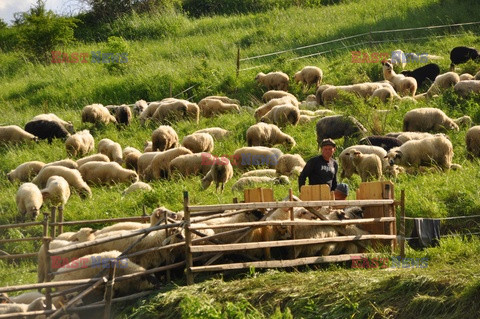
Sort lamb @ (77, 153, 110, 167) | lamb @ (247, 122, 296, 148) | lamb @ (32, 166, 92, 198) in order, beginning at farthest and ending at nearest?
lamb @ (247, 122, 296, 148)
lamb @ (77, 153, 110, 167)
lamb @ (32, 166, 92, 198)

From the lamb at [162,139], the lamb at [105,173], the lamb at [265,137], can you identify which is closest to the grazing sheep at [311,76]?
the lamb at [265,137]

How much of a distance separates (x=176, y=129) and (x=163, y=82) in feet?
22.4

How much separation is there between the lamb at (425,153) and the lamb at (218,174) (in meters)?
3.37

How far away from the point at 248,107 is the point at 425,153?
10047mm

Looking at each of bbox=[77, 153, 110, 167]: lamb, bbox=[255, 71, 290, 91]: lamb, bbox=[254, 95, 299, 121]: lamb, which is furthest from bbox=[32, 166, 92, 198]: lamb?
bbox=[255, 71, 290, 91]: lamb

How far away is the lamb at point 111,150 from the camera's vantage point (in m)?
23.5

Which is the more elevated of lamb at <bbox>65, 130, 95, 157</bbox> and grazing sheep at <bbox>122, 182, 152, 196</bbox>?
lamb at <bbox>65, 130, 95, 157</bbox>

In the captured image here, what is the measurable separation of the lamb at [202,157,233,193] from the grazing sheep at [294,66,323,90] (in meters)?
11.1

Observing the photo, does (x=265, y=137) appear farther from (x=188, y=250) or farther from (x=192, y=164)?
(x=188, y=250)

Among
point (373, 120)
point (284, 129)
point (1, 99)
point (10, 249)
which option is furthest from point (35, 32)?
point (10, 249)

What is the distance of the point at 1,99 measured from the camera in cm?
3397

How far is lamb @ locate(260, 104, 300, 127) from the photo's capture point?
77.9 feet

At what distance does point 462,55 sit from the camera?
1174 inches

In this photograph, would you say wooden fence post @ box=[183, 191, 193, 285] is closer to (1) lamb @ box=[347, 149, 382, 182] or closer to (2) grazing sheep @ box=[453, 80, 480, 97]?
(1) lamb @ box=[347, 149, 382, 182]
